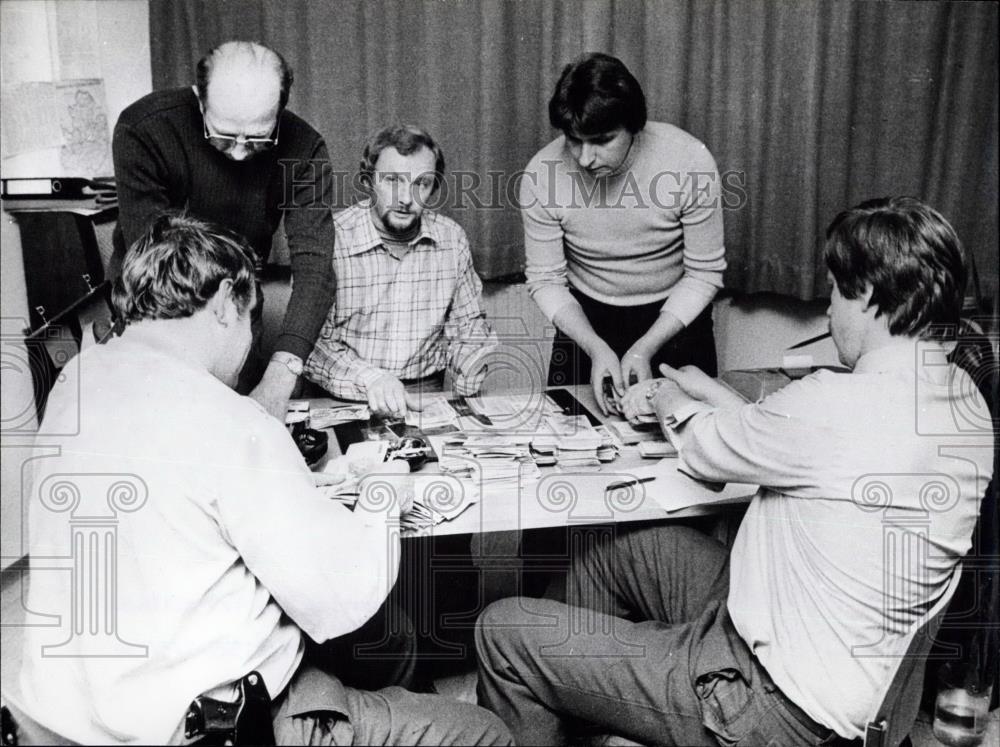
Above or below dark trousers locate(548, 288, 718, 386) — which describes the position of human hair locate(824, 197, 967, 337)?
above

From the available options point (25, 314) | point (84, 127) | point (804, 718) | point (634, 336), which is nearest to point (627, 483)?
point (804, 718)

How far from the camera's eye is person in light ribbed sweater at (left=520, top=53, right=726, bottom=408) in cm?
262

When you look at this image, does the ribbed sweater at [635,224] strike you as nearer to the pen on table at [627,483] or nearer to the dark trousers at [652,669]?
the pen on table at [627,483]

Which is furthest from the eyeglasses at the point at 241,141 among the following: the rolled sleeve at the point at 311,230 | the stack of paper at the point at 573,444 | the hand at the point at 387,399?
the stack of paper at the point at 573,444

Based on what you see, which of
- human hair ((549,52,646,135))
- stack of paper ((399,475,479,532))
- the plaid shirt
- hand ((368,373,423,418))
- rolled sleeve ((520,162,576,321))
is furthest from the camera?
rolled sleeve ((520,162,576,321))

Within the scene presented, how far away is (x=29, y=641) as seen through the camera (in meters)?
1.48

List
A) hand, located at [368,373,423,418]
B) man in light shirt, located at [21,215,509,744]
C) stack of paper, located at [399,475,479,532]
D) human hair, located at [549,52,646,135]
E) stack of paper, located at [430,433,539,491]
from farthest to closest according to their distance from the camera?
human hair, located at [549,52,646,135], hand, located at [368,373,423,418], stack of paper, located at [430,433,539,491], stack of paper, located at [399,475,479,532], man in light shirt, located at [21,215,509,744]

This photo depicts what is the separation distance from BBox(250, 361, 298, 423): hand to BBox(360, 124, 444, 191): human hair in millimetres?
668

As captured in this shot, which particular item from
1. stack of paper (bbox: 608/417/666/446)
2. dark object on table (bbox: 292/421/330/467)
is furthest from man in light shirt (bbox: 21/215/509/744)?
stack of paper (bbox: 608/417/666/446)

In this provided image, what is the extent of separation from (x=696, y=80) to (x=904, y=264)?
5.66ft

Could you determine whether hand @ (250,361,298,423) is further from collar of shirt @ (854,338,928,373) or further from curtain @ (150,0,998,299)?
collar of shirt @ (854,338,928,373)

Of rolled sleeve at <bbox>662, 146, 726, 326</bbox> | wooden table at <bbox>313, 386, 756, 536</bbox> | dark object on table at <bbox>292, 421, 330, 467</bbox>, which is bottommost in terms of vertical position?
wooden table at <bbox>313, 386, 756, 536</bbox>

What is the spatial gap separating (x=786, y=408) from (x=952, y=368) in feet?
1.04

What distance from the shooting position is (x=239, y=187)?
2.43 metres
